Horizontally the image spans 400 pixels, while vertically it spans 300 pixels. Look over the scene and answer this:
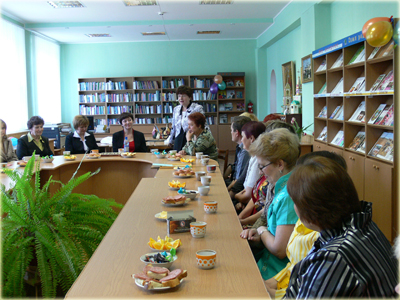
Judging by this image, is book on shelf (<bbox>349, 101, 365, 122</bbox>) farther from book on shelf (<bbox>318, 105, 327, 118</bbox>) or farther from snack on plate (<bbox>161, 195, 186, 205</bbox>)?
snack on plate (<bbox>161, 195, 186, 205</bbox>)

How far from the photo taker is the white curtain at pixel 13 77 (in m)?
8.21

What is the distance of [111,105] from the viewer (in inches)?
458

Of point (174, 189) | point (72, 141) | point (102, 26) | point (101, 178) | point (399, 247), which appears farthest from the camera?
point (102, 26)

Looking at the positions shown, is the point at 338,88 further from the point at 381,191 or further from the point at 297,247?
the point at 297,247

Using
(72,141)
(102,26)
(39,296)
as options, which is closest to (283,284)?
(39,296)

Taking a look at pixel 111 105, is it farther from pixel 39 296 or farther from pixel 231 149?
pixel 39 296

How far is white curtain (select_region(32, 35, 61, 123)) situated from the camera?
10.0 metres

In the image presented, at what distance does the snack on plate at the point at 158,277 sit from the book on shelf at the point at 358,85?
3552 millimetres

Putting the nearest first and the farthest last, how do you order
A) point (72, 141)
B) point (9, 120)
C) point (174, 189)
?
point (174, 189) → point (72, 141) → point (9, 120)

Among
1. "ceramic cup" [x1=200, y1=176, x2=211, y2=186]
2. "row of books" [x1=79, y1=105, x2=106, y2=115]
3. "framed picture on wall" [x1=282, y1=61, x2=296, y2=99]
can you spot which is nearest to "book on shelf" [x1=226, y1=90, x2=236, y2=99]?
"framed picture on wall" [x1=282, y1=61, x2=296, y2=99]

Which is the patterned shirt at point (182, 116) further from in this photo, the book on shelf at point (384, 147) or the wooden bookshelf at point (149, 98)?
the wooden bookshelf at point (149, 98)

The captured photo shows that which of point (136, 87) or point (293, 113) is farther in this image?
point (136, 87)

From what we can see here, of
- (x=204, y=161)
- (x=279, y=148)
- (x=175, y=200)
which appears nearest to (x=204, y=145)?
(x=204, y=161)

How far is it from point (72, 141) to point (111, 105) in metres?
6.28
